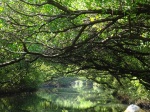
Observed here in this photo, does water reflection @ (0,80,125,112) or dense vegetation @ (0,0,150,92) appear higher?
dense vegetation @ (0,0,150,92)

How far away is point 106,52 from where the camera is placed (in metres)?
13.8

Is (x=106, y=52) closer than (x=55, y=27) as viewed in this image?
No

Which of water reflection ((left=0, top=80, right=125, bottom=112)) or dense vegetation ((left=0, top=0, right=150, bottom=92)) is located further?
water reflection ((left=0, top=80, right=125, bottom=112))

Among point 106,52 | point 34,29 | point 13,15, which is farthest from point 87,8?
point 106,52

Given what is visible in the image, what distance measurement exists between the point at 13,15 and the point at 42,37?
166 cm

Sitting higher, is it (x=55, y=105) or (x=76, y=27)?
(x=76, y=27)

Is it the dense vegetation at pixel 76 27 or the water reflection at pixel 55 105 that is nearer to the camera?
the dense vegetation at pixel 76 27

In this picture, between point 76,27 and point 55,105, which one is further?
point 55,105

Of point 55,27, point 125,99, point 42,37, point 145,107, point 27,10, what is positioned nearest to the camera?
point 55,27

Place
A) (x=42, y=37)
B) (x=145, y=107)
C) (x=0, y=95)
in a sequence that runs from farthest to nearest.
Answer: (x=0, y=95), (x=145, y=107), (x=42, y=37)

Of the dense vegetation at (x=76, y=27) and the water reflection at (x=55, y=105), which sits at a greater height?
the dense vegetation at (x=76, y=27)

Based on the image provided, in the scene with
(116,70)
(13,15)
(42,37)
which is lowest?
(116,70)

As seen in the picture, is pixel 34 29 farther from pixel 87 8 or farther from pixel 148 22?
pixel 148 22

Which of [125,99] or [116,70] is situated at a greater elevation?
[116,70]
